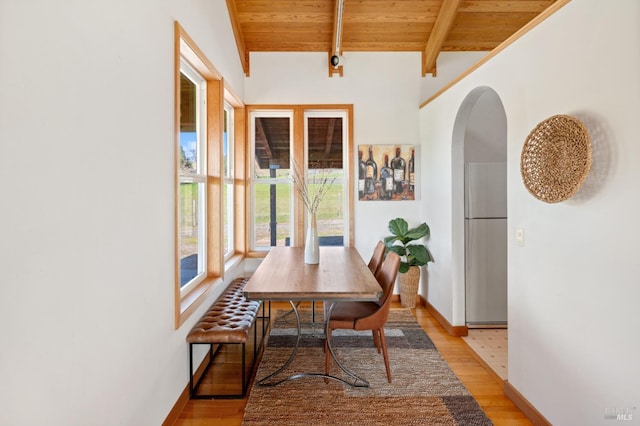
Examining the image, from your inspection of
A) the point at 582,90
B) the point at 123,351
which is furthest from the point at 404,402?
the point at 582,90

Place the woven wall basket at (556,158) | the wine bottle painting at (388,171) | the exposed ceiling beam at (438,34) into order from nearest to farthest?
the woven wall basket at (556,158) < the exposed ceiling beam at (438,34) < the wine bottle painting at (388,171)

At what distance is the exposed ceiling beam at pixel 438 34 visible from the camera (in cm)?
359

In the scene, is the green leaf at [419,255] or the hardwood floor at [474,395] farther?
the green leaf at [419,255]

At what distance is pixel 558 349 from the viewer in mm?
1809

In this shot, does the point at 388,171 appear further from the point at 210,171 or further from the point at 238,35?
the point at 238,35

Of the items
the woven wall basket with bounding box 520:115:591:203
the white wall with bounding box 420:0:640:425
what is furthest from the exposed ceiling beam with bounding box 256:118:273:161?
the woven wall basket with bounding box 520:115:591:203

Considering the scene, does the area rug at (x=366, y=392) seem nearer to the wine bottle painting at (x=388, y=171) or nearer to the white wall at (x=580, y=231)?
the white wall at (x=580, y=231)

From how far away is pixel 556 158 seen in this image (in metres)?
1.73

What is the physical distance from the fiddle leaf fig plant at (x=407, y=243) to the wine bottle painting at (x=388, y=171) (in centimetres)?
41

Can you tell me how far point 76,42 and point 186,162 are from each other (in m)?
1.46

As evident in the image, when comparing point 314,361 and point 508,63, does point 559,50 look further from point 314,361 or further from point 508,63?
point 314,361

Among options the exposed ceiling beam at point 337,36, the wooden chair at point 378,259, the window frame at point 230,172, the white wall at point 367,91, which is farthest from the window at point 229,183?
the wooden chair at point 378,259

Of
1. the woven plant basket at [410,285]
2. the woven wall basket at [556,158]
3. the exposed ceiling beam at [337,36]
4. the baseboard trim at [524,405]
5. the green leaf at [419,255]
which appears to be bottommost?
the baseboard trim at [524,405]

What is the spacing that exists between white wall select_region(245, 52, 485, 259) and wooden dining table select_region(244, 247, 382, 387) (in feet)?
4.85
